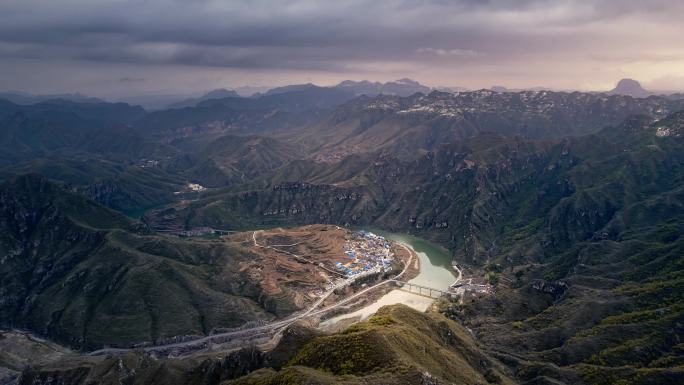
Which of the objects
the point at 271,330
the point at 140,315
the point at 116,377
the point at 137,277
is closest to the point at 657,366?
the point at 271,330

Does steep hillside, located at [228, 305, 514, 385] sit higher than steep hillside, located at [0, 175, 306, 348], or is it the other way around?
steep hillside, located at [228, 305, 514, 385]

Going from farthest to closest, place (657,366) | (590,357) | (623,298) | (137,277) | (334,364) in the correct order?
(137,277) → (623,298) → (590,357) → (657,366) → (334,364)

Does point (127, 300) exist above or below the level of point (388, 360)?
below

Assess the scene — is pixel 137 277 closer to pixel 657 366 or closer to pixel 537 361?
pixel 537 361

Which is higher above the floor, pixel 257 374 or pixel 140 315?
pixel 257 374

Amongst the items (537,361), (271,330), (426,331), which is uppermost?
(426,331)

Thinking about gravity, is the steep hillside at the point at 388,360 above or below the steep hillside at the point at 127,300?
above

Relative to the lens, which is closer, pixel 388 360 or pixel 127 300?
pixel 388 360

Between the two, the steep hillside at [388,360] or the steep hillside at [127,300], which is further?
the steep hillside at [127,300]

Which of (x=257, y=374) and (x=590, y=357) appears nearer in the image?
(x=257, y=374)

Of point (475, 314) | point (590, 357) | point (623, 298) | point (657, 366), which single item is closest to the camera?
point (657, 366)

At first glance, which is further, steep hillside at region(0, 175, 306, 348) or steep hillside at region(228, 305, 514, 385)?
steep hillside at region(0, 175, 306, 348)
